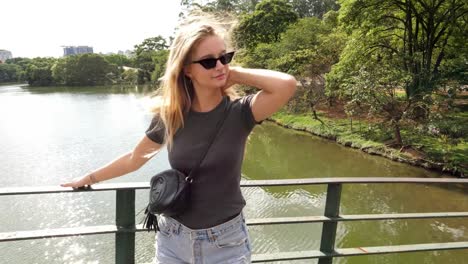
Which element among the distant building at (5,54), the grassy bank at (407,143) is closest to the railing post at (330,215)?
the grassy bank at (407,143)

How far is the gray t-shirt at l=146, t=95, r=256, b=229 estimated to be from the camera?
1268mm

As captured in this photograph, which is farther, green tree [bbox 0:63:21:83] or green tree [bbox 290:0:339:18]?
green tree [bbox 0:63:21:83]

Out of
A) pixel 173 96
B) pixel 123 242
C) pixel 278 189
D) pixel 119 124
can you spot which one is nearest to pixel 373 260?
pixel 278 189

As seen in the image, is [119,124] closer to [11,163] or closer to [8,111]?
[11,163]

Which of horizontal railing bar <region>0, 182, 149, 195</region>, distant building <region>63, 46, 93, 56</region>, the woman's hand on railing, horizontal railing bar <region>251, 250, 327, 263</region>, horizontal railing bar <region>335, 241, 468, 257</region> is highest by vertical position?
distant building <region>63, 46, 93, 56</region>

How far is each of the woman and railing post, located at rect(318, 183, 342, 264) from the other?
2.49ft

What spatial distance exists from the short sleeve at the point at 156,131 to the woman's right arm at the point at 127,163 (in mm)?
17

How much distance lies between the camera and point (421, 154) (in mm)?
10445

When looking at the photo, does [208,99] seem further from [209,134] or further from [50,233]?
[50,233]

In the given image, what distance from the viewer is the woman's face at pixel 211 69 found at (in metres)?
1.27

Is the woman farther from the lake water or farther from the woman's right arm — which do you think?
the lake water

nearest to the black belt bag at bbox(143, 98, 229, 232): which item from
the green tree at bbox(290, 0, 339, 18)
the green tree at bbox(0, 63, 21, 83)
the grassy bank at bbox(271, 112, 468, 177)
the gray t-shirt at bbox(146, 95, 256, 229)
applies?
the gray t-shirt at bbox(146, 95, 256, 229)

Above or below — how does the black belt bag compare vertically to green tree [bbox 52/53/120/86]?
above

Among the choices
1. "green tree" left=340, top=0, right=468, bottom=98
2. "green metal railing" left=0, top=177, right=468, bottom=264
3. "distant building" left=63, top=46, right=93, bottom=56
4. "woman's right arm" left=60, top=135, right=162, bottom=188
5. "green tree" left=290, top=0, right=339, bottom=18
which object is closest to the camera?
"woman's right arm" left=60, top=135, right=162, bottom=188
